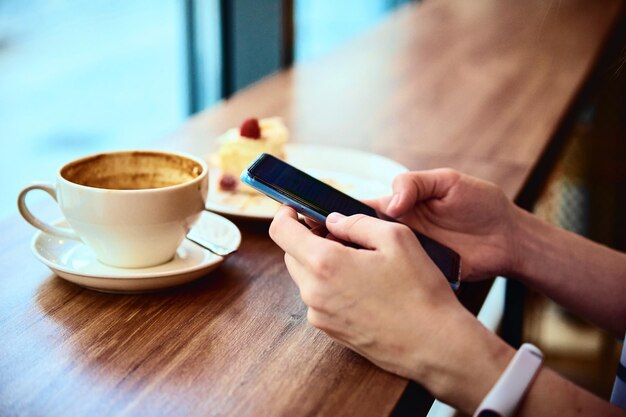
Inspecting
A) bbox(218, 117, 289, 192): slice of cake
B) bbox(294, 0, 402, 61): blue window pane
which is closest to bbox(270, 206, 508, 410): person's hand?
bbox(218, 117, 289, 192): slice of cake

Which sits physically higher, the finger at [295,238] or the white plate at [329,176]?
the finger at [295,238]

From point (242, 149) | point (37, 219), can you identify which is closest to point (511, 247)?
point (242, 149)

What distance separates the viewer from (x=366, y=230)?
0.71m

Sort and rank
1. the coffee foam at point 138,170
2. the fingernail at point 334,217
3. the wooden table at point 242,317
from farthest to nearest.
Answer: the coffee foam at point 138,170 → the fingernail at point 334,217 → the wooden table at point 242,317

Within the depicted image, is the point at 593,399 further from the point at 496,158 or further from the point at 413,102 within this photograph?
the point at 413,102

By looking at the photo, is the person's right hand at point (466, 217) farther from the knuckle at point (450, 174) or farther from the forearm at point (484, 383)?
the forearm at point (484, 383)

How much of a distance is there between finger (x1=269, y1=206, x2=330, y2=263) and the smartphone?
4 centimetres

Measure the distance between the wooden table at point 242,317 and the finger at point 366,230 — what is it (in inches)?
4.3

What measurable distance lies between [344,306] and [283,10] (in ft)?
5.05

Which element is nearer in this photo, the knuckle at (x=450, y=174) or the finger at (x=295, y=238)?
the finger at (x=295, y=238)

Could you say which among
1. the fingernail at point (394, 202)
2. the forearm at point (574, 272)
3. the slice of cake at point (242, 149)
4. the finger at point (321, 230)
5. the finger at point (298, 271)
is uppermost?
the finger at point (298, 271)

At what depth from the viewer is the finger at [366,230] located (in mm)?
700

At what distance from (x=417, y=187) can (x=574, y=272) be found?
0.77 feet

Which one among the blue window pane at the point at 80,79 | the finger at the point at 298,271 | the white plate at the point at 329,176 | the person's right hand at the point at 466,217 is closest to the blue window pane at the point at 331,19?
the blue window pane at the point at 80,79
